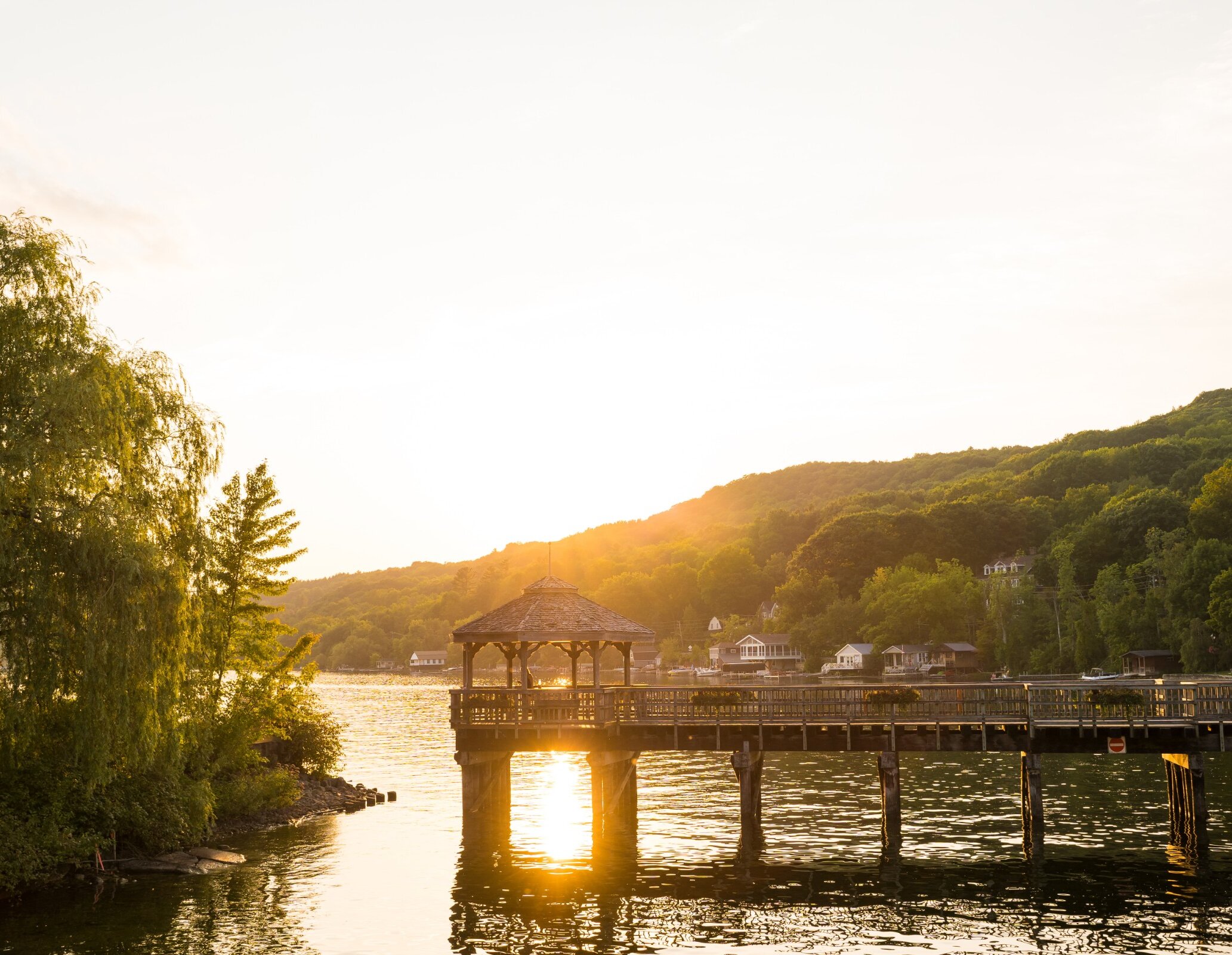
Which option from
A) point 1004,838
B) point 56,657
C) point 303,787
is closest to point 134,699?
point 56,657

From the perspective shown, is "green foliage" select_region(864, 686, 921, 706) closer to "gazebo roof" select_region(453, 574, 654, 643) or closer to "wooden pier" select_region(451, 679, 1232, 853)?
"wooden pier" select_region(451, 679, 1232, 853)

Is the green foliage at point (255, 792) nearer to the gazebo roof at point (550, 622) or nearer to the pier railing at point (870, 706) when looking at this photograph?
the pier railing at point (870, 706)

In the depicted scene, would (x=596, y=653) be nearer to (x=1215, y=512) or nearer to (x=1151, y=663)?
(x=1151, y=663)

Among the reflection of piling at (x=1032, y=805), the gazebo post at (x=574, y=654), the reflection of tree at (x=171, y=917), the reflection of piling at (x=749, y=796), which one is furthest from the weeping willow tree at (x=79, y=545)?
the reflection of piling at (x=1032, y=805)

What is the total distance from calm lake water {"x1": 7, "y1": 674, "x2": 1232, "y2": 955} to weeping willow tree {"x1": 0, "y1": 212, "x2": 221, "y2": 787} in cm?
498

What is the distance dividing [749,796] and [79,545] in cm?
2145

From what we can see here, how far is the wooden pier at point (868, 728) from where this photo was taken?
34844 mm

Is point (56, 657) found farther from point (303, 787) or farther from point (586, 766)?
point (586, 766)

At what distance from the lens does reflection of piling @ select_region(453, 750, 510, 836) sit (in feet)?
124

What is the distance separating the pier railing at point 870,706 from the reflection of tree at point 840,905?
4307 mm

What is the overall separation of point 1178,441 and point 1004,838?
179 metres

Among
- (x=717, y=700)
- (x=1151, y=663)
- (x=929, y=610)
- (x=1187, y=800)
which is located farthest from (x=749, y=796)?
(x=929, y=610)

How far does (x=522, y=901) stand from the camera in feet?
102

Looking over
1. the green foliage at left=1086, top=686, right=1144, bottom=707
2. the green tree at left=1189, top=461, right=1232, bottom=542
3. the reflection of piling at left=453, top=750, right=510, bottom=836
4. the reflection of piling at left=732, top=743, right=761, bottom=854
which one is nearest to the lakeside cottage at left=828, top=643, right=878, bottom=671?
the green tree at left=1189, top=461, right=1232, bottom=542
